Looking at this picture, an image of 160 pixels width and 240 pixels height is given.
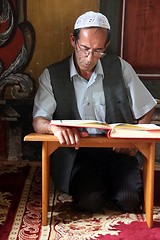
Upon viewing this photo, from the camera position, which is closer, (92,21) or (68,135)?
(68,135)

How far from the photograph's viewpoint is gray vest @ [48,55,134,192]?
1947mm

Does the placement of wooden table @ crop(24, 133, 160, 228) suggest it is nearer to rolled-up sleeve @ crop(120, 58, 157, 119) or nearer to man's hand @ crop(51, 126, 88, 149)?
man's hand @ crop(51, 126, 88, 149)

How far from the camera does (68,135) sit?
1.62 metres

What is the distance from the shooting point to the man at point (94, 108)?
1.85 metres

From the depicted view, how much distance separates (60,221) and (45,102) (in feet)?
1.90

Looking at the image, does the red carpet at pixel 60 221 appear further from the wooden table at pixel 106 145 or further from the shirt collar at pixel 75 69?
the shirt collar at pixel 75 69

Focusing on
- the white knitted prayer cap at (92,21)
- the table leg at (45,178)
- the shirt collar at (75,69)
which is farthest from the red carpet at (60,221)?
the white knitted prayer cap at (92,21)

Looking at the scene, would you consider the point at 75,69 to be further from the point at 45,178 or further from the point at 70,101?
the point at 45,178

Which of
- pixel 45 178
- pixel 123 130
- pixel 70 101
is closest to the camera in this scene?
pixel 123 130

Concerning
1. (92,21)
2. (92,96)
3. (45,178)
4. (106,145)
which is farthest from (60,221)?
(92,21)

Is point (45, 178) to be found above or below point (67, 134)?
below

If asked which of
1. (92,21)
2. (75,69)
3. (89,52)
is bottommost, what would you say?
(75,69)

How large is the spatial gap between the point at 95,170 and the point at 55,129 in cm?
42

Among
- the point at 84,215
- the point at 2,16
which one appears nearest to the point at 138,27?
the point at 2,16
